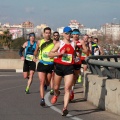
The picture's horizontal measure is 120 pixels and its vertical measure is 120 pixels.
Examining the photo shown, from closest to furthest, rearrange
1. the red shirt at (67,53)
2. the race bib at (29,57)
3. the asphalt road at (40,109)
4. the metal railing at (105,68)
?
the asphalt road at (40,109) < the red shirt at (67,53) < the metal railing at (105,68) < the race bib at (29,57)

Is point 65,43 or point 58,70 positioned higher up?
point 65,43

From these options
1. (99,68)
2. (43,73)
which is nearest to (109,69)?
(99,68)

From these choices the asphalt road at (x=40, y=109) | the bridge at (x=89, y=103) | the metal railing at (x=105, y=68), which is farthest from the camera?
the metal railing at (x=105, y=68)

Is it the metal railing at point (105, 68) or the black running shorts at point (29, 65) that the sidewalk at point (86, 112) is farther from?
the black running shorts at point (29, 65)

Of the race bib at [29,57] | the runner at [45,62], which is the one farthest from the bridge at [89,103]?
the race bib at [29,57]

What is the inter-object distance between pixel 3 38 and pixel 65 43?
8778 cm

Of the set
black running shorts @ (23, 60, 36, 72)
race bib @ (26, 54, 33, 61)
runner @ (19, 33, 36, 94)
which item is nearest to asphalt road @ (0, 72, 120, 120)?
runner @ (19, 33, 36, 94)

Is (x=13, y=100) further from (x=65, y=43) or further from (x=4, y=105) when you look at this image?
(x=65, y=43)

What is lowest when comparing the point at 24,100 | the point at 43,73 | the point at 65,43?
the point at 24,100

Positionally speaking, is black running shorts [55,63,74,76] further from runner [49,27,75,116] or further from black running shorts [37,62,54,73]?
black running shorts [37,62,54,73]

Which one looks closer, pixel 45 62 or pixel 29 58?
pixel 45 62

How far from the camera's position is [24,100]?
12.2 metres

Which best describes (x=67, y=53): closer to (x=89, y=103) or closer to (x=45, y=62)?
(x=45, y=62)

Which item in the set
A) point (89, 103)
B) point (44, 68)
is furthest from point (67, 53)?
point (89, 103)
